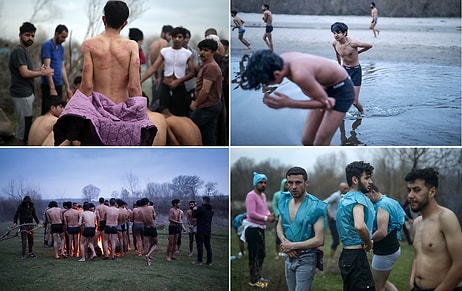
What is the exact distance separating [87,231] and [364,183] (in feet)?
7.31

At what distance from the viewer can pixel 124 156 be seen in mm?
6094

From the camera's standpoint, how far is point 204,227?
6.09m

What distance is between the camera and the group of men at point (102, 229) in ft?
19.8

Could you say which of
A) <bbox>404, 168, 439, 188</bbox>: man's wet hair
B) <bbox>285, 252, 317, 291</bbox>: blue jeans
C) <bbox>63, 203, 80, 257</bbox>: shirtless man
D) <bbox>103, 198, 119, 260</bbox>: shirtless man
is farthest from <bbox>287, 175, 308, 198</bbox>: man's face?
<bbox>63, 203, 80, 257</bbox>: shirtless man

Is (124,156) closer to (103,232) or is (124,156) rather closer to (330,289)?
(103,232)

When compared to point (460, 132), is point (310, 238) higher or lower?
lower

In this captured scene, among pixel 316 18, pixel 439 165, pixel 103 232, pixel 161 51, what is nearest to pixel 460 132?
pixel 439 165

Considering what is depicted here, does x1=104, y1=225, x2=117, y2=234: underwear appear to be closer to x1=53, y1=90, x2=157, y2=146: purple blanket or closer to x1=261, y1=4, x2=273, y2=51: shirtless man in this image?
x1=53, y1=90, x2=157, y2=146: purple blanket

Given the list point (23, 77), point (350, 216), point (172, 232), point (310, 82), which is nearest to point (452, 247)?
point (350, 216)

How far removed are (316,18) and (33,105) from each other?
2.38 m

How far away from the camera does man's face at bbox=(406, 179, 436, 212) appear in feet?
18.1

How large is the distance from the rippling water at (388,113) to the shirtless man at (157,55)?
1.90ft

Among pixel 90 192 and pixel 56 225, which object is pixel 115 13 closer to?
pixel 90 192

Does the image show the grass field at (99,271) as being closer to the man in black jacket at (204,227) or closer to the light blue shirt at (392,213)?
the man in black jacket at (204,227)
